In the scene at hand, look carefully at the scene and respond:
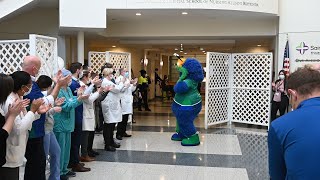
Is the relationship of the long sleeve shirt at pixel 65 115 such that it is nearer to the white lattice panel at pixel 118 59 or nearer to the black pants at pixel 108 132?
the black pants at pixel 108 132

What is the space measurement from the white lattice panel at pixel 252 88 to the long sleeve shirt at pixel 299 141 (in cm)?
666

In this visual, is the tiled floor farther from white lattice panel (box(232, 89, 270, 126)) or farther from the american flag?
the american flag

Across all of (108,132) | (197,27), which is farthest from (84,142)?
(197,27)

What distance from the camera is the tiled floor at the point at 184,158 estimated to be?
4463mm

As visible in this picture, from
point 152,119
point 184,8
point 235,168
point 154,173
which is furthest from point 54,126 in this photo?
point 152,119

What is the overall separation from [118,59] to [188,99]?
8.57ft

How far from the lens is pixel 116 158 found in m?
5.23

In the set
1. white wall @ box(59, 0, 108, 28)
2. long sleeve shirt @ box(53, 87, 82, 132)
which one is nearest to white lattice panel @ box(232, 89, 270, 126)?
white wall @ box(59, 0, 108, 28)

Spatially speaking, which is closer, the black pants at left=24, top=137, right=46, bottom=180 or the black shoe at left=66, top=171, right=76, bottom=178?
the black pants at left=24, top=137, right=46, bottom=180

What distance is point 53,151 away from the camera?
353 centimetres

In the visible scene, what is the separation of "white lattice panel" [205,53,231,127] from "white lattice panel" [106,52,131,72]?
2.00m

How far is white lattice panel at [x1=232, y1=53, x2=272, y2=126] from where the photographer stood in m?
7.90

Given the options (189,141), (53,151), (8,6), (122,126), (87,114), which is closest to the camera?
(53,151)

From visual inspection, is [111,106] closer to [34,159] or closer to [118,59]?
[34,159]
